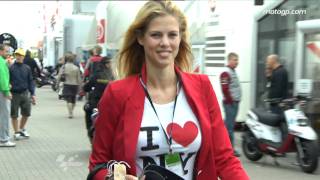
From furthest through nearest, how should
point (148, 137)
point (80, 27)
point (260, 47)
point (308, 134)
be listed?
point (80, 27) < point (260, 47) < point (308, 134) < point (148, 137)

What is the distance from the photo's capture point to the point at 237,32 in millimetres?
12633

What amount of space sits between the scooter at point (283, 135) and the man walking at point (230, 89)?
40 cm

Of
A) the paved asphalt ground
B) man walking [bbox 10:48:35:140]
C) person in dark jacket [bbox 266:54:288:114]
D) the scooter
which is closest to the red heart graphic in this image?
the paved asphalt ground

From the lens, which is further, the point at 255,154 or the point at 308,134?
the point at 255,154

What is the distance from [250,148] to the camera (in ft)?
30.3

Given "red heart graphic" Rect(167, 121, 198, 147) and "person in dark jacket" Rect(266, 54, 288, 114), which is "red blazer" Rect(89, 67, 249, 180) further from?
"person in dark jacket" Rect(266, 54, 288, 114)

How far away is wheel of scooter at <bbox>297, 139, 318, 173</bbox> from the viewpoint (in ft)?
25.9

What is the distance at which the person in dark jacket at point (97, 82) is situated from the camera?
929 cm

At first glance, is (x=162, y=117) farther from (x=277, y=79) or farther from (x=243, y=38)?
(x=243, y=38)

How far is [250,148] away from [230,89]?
1012 millimetres

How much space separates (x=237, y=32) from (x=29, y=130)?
4.93 meters

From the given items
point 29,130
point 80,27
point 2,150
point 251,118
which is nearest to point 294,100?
point 251,118

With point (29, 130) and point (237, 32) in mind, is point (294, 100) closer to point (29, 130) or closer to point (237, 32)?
point (237, 32)

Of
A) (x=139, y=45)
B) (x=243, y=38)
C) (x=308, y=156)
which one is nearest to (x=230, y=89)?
(x=308, y=156)
